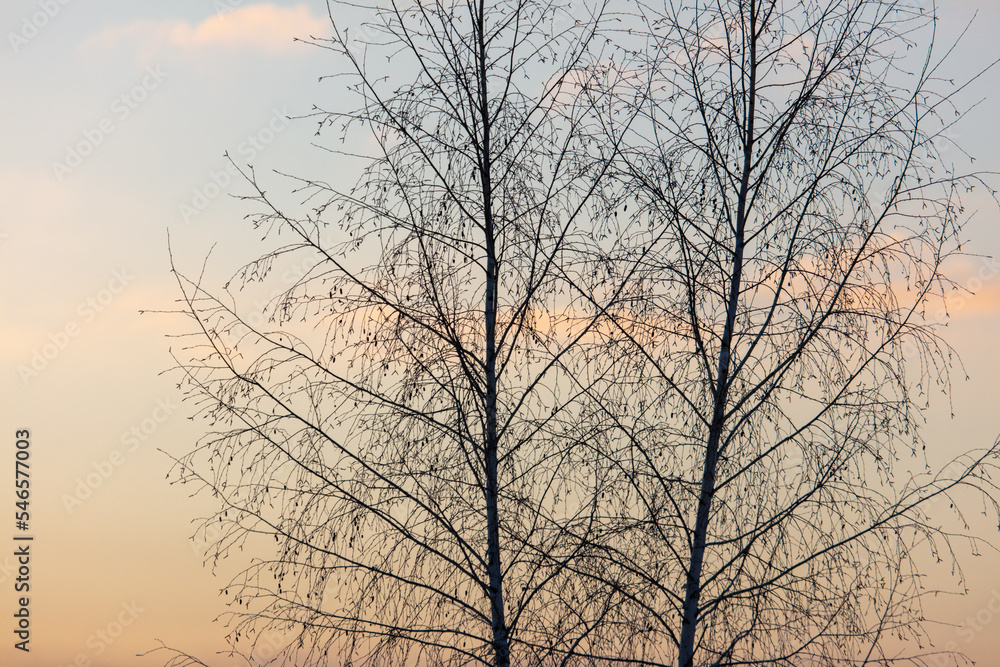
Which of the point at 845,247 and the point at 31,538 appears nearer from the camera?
the point at 845,247

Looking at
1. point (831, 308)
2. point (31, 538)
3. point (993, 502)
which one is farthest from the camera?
point (31, 538)

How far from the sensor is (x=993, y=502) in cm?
662

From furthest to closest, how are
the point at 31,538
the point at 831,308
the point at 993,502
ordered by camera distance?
the point at 31,538
the point at 831,308
the point at 993,502

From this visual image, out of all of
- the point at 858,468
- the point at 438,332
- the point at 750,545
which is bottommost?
the point at 750,545

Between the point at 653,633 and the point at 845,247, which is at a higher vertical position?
the point at 845,247

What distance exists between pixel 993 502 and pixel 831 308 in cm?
169

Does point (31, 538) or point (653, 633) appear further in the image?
point (31, 538)

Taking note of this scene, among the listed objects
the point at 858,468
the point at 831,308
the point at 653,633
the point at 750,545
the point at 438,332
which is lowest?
the point at 653,633

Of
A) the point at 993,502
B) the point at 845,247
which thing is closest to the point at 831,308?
the point at 845,247

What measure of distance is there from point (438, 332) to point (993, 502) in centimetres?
397

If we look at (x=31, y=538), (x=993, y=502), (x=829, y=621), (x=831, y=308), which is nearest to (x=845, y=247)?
(x=831, y=308)

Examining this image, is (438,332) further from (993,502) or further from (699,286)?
(993,502)

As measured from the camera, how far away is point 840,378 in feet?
22.8

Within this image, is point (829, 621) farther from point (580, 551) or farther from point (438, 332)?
point (438, 332)
